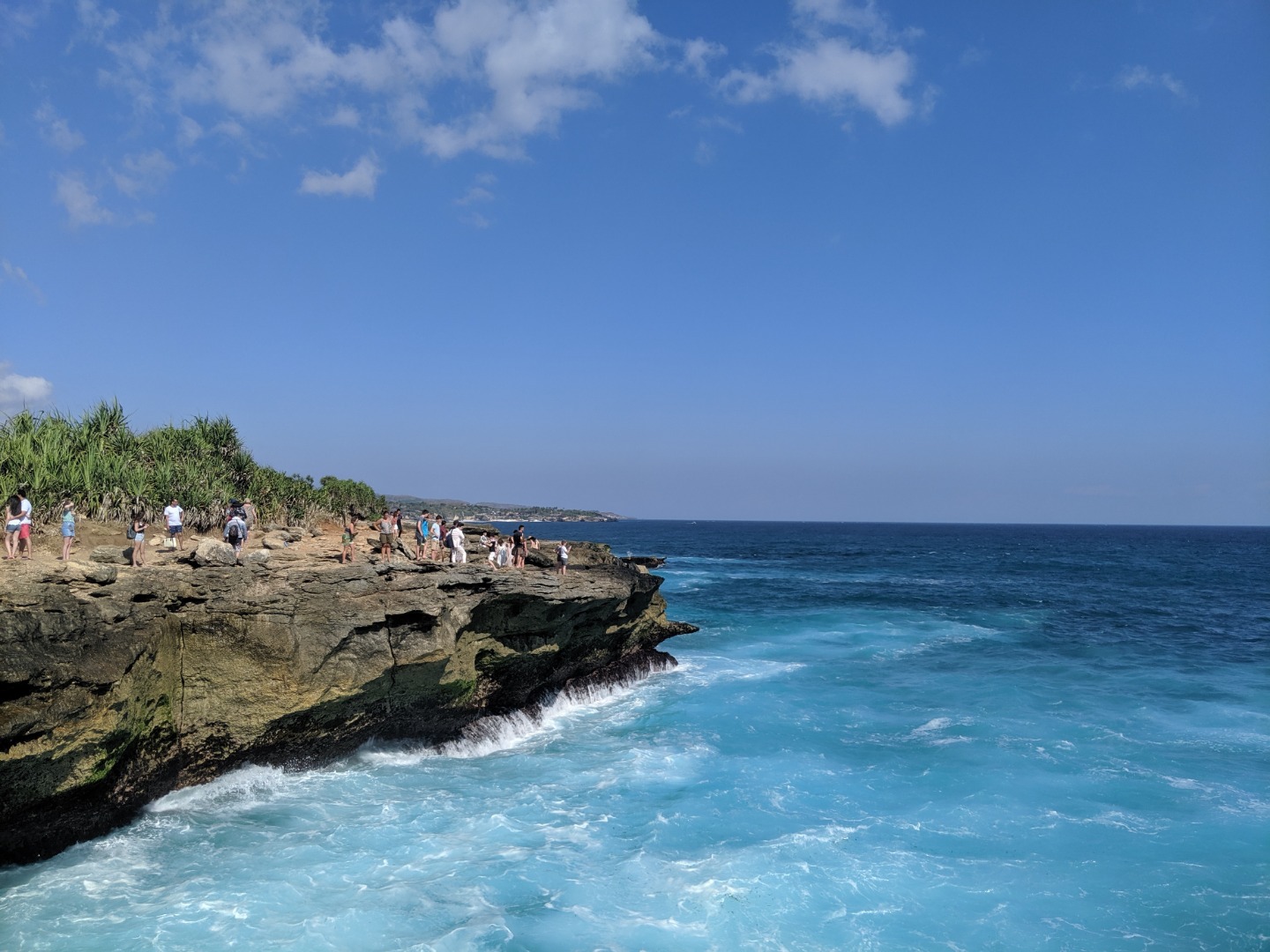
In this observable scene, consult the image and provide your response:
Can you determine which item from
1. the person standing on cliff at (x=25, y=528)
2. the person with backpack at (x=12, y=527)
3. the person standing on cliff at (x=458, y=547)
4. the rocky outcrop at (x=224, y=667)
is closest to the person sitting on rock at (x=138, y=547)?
the rocky outcrop at (x=224, y=667)

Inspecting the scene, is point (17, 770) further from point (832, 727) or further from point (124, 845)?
point (832, 727)

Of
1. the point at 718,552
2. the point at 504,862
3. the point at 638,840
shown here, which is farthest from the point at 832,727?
the point at 718,552

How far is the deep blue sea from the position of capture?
11.1 m

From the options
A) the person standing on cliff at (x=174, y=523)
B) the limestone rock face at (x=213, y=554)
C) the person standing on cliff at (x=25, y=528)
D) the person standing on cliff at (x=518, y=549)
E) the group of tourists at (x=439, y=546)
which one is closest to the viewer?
the person standing on cliff at (x=25, y=528)

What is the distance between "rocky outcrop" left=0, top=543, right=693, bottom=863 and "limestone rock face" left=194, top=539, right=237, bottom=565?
26cm

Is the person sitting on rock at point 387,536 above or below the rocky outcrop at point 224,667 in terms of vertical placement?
above

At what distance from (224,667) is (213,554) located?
2.28 metres

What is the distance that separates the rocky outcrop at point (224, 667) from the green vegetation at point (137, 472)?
492cm

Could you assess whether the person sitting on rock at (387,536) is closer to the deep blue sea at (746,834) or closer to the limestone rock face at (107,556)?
the deep blue sea at (746,834)

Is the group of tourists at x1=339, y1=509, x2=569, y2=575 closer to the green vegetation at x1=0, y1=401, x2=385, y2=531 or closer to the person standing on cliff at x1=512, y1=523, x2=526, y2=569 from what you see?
the person standing on cliff at x1=512, y1=523, x2=526, y2=569

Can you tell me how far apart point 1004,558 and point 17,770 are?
304 feet

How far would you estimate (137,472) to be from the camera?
19328 millimetres

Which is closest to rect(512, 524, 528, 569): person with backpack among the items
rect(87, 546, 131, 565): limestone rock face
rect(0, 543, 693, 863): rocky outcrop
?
rect(0, 543, 693, 863): rocky outcrop

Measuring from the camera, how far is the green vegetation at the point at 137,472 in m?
17.3
